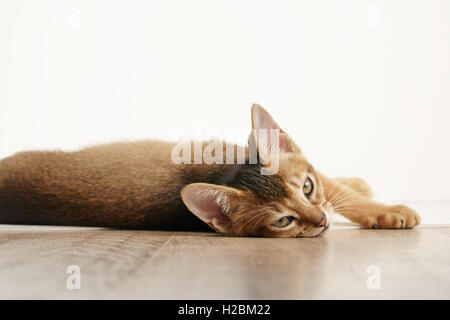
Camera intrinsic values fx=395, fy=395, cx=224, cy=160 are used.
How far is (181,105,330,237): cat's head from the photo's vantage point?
4.43 feet

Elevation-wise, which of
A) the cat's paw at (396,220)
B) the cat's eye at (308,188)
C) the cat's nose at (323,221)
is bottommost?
the cat's paw at (396,220)

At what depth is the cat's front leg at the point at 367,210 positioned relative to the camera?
1475 millimetres

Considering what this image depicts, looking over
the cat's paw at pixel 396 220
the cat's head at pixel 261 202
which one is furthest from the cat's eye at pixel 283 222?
the cat's paw at pixel 396 220

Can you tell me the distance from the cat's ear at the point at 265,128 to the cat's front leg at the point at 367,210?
232 millimetres

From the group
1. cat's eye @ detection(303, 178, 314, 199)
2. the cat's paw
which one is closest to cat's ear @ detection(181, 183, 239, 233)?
Answer: cat's eye @ detection(303, 178, 314, 199)

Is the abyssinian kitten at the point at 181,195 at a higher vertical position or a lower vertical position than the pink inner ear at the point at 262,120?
lower

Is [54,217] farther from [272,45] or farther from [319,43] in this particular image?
[319,43]

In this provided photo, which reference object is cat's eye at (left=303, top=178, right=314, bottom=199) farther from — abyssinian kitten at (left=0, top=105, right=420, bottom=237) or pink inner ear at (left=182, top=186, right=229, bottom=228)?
pink inner ear at (left=182, top=186, right=229, bottom=228)

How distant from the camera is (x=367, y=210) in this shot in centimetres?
155

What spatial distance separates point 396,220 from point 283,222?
0.44 meters

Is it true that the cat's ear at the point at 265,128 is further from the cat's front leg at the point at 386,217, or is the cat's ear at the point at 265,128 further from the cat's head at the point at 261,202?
the cat's front leg at the point at 386,217

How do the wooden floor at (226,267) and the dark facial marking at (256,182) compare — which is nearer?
the wooden floor at (226,267)

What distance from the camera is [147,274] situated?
2.55ft

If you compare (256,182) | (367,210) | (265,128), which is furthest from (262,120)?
(367,210)
